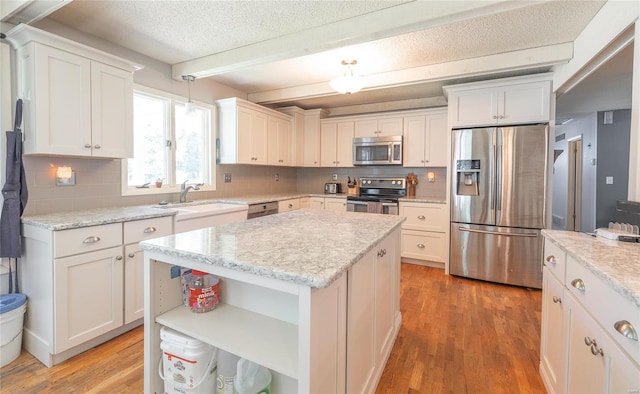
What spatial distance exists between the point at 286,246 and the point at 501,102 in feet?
10.7

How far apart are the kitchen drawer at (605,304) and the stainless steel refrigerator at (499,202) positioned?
2.19 metres

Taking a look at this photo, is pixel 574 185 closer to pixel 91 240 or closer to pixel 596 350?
pixel 596 350

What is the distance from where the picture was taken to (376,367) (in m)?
1.72

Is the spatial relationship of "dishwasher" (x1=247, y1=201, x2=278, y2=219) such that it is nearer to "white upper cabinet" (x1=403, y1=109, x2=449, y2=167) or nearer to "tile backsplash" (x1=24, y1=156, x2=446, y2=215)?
"tile backsplash" (x1=24, y1=156, x2=446, y2=215)

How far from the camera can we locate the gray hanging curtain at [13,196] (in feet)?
6.46

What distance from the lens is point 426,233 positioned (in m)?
3.93

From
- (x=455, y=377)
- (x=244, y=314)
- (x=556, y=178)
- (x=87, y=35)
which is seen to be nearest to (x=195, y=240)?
(x=244, y=314)

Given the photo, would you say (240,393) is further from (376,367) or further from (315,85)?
(315,85)

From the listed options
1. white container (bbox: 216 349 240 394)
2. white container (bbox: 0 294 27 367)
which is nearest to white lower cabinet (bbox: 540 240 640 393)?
white container (bbox: 216 349 240 394)

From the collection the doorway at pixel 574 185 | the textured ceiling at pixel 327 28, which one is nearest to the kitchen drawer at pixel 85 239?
the textured ceiling at pixel 327 28

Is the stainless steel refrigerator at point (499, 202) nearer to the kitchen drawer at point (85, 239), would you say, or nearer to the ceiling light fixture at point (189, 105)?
the ceiling light fixture at point (189, 105)

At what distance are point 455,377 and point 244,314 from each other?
138 centimetres

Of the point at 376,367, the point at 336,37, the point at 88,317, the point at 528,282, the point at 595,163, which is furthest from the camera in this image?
the point at 595,163

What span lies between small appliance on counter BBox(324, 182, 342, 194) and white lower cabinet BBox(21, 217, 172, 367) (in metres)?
3.19
